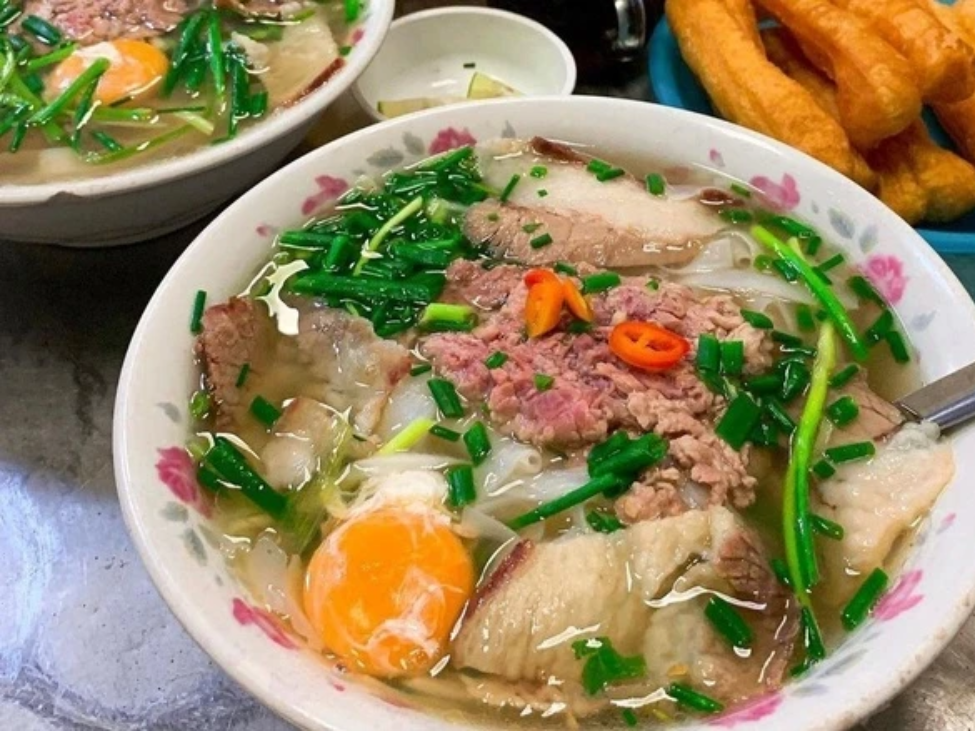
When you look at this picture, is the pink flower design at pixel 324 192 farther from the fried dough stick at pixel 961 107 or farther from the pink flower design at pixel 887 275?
the fried dough stick at pixel 961 107

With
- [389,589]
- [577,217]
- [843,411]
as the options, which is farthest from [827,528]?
[577,217]

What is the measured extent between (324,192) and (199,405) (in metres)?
0.52

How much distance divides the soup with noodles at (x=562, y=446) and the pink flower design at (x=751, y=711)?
1.0 inches

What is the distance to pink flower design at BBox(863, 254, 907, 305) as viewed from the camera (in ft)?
5.41

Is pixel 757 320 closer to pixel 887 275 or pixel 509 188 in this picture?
pixel 887 275

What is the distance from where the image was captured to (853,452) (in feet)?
4.77

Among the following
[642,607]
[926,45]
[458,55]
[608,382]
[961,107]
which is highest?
[926,45]

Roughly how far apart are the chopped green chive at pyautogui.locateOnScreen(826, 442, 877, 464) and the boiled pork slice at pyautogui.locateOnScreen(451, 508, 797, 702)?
22 cm

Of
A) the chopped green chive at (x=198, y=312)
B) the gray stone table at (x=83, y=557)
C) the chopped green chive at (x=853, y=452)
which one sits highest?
the chopped green chive at (x=853, y=452)

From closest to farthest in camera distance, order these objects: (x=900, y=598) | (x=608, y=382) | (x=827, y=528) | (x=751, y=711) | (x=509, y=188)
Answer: (x=751, y=711)
(x=900, y=598)
(x=827, y=528)
(x=608, y=382)
(x=509, y=188)

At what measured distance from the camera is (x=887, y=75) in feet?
6.91

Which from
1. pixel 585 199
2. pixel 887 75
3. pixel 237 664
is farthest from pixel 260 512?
pixel 887 75

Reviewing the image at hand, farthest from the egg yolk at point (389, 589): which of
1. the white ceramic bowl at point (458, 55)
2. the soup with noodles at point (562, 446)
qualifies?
the white ceramic bowl at point (458, 55)

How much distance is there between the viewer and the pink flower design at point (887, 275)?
5.41 ft
